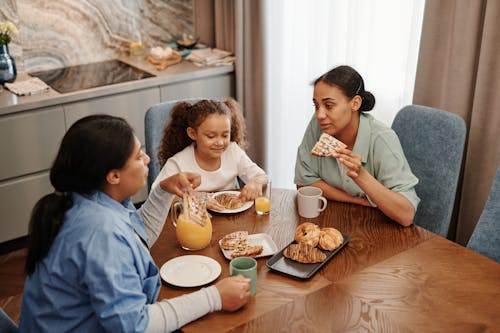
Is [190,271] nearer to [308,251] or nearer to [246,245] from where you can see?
[246,245]

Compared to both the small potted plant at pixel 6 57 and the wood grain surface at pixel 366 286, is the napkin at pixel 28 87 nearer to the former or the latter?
the small potted plant at pixel 6 57

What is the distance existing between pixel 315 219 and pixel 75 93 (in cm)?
177

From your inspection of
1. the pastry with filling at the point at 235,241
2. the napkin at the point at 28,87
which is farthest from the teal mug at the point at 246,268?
the napkin at the point at 28,87

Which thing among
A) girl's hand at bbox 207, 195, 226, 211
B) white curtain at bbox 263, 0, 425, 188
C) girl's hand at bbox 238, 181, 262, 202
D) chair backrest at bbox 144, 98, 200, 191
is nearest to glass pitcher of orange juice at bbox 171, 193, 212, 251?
girl's hand at bbox 207, 195, 226, 211

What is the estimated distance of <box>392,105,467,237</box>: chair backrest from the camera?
2.32m

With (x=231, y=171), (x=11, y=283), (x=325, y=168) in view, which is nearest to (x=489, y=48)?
(x=325, y=168)

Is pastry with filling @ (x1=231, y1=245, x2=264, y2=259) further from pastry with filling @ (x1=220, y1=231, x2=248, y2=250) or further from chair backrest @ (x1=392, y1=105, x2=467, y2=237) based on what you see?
chair backrest @ (x1=392, y1=105, x2=467, y2=237)

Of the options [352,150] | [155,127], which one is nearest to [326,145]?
[352,150]

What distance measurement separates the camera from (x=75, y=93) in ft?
10.5

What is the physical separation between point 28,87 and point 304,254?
7.10ft

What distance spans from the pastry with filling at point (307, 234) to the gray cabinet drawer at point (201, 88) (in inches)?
74.9

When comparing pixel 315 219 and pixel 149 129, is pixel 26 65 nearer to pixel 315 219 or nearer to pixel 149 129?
pixel 149 129

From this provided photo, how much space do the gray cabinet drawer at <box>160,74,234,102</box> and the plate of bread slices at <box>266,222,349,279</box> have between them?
191 cm

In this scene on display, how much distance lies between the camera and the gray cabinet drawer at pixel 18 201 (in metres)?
3.20
